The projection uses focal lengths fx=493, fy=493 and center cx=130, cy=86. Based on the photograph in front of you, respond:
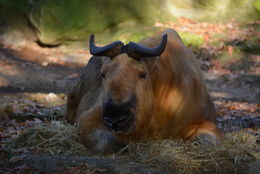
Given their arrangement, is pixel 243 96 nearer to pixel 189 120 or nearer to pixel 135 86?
pixel 189 120

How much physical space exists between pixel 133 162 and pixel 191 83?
141 cm

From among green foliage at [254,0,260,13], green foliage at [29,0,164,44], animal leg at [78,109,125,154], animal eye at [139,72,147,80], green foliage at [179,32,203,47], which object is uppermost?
green foliage at [254,0,260,13]

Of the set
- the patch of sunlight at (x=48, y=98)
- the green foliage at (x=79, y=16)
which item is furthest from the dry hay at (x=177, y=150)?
the green foliage at (x=79, y=16)

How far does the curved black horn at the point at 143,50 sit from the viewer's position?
5070 millimetres

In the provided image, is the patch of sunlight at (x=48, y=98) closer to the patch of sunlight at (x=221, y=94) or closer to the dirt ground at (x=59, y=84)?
the dirt ground at (x=59, y=84)

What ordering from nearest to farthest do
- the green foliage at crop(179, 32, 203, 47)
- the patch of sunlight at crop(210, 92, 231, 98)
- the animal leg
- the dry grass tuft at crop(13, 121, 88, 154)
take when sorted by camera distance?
the animal leg < the dry grass tuft at crop(13, 121, 88, 154) < the patch of sunlight at crop(210, 92, 231, 98) < the green foliage at crop(179, 32, 203, 47)

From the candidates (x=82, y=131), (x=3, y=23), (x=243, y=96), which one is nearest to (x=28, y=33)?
(x=3, y=23)

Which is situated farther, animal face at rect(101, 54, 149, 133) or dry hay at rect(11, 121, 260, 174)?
dry hay at rect(11, 121, 260, 174)

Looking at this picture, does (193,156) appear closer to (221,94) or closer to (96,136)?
(96,136)

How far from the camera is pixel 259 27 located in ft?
49.1

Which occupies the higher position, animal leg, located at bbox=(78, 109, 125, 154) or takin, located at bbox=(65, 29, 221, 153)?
takin, located at bbox=(65, 29, 221, 153)

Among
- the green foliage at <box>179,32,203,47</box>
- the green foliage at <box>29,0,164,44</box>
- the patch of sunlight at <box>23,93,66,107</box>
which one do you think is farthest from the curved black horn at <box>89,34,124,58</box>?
the green foliage at <box>29,0,164,44</box>

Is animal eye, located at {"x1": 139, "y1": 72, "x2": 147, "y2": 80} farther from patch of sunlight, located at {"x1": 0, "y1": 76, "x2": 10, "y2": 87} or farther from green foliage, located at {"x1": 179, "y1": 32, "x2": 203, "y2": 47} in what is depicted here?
green foliage, located at {"x1": 179, "y1": 32, "x2": 203, "y2": 47}

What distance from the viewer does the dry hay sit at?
15.8ft
